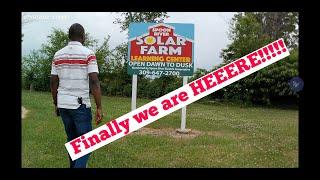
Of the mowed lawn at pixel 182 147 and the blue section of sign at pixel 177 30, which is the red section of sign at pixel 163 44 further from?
the mowed lawn at pixel 182 147

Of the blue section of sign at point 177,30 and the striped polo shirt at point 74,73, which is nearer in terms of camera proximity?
the striped polo shirt at point 74,73

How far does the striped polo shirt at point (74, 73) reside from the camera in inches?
210

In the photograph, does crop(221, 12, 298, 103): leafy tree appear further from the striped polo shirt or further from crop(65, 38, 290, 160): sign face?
the striped polo shirt

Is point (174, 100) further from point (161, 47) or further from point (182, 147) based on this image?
point (161, 47)

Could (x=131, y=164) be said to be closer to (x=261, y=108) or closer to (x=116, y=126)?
(x=116, y=126)

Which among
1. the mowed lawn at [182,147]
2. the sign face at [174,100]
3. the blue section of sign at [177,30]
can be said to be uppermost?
the blue section of sign at [177,30]

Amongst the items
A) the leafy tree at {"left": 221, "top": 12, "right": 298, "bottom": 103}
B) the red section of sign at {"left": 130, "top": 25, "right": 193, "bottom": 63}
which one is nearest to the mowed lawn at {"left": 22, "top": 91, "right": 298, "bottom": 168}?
the red section of sign at {"left": 130, "top": 25, "right": 193, "bottom": 63}

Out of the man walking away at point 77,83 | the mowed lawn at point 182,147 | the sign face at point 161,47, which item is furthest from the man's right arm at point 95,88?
the sign face at point 161,47

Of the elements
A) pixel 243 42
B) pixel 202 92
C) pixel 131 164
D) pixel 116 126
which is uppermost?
pixel 243 42

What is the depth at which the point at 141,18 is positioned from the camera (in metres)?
12.8

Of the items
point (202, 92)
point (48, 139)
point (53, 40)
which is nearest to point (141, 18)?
point (53, 40)

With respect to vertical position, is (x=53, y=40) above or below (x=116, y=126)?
above

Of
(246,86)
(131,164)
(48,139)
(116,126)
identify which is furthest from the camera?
(246,86)
